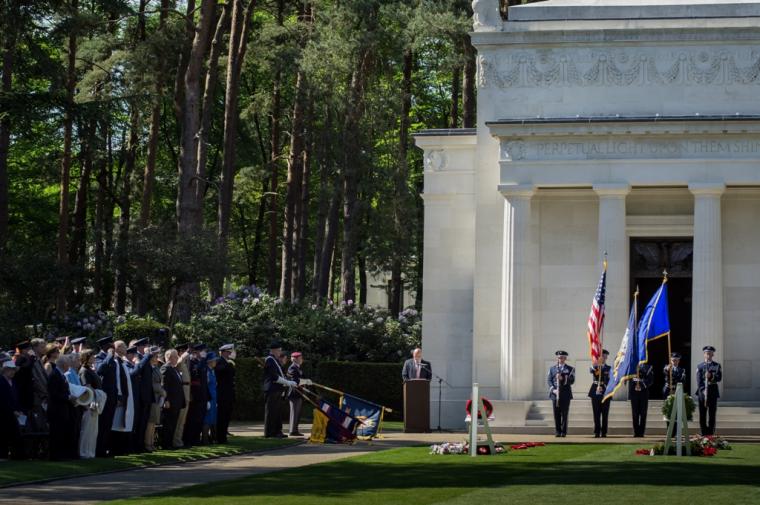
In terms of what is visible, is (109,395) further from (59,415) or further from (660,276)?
(660,276)

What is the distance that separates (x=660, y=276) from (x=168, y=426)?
1486 centimetres

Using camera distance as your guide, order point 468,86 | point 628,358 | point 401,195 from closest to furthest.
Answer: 1. point 628,358
2. point 468,86
3. point 401,195

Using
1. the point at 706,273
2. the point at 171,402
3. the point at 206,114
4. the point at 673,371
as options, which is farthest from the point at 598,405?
the point at 206,114

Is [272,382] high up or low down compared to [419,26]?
down

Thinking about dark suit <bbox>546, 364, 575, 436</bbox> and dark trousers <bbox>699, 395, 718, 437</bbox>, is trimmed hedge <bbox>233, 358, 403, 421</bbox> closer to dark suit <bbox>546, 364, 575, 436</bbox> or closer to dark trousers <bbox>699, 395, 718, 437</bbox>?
dark suit <bbox>546, 364, 575, 436</bbox>

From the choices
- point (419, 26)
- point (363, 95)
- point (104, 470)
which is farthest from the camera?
point (363, 95)

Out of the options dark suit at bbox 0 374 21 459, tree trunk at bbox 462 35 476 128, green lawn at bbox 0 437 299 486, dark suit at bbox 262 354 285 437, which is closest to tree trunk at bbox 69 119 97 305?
tree trunk at bbox 462 35 476 128

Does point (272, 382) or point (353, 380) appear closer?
point (272, 382)

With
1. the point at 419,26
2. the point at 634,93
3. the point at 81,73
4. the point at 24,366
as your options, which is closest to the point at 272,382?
the point at 24,366

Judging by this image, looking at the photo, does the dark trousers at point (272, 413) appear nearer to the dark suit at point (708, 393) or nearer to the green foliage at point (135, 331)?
the dark suit at point (708, 393)

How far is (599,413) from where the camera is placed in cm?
3142

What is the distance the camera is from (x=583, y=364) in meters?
35.4

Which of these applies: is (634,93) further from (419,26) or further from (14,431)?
(14,431)

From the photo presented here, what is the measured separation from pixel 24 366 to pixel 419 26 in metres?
26.2
